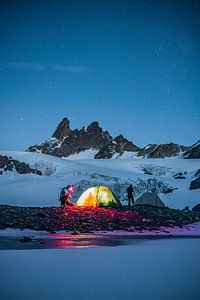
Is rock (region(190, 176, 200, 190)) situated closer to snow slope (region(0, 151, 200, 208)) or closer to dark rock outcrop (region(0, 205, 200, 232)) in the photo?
snow slope (region(0, 151, 200, 208))

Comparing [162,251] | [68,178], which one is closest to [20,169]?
[68,178]

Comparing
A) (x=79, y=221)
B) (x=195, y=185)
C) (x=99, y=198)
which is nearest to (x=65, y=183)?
(x=195, y=185)

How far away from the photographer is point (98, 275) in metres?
5.66

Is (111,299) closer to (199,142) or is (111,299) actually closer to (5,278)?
(5,278)

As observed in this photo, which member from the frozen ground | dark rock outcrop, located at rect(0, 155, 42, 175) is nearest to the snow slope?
dark rock outcrop, located at rect(0, 155, 42, 175)

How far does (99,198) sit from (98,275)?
22.9 metres

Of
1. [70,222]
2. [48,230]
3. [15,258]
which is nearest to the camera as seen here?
[15,258]

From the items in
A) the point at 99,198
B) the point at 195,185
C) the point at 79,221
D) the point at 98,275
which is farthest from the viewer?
the point at 195,185

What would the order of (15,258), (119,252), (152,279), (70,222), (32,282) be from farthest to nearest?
(70,222)
(119,252)
(15,258)
(152,279)
(32,282)

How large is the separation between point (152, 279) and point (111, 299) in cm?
132

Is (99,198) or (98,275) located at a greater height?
(99,198)

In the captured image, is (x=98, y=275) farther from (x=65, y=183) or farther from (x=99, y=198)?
(x=65, y=183)

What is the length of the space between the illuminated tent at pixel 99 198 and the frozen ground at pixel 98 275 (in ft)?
65.3

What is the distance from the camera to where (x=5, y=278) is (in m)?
5.34
